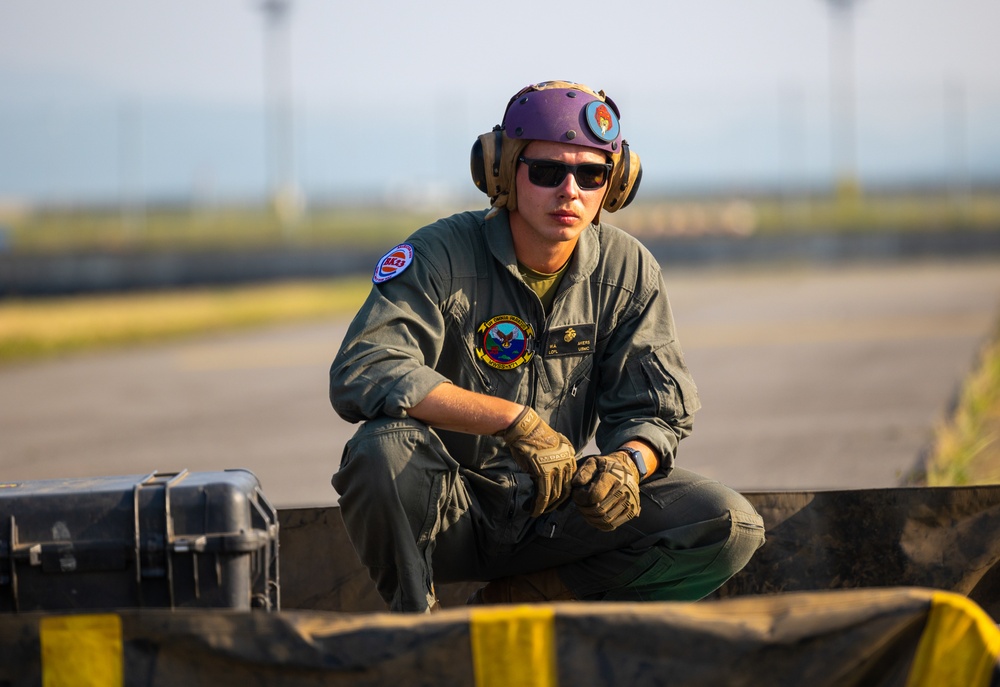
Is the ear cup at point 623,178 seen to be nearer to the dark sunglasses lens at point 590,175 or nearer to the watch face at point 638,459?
the dark sunglasses lens at point 590,175

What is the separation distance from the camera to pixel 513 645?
7.45 feet

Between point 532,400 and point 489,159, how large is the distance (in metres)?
0.65

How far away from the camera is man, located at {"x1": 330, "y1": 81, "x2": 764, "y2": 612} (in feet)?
10.3

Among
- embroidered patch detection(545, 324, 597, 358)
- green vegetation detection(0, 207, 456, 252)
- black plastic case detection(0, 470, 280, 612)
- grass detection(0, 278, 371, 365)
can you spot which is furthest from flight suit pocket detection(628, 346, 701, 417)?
green vegetation detection(0, 207, 456, 252)

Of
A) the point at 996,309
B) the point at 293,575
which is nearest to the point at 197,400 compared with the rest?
the point at 293,575

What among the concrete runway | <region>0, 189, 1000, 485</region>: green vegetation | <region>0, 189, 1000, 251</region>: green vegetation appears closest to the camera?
the concrete runway

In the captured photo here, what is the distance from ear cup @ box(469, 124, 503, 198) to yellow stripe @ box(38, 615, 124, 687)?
1648mm

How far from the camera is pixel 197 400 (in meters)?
11.0

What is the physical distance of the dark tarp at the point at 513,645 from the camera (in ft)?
7.34

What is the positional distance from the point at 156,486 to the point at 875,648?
4.96 feet

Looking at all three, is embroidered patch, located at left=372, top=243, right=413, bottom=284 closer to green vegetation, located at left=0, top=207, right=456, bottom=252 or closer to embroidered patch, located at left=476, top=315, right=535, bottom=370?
embroidered patch, located at left=476, top=315, right=535, bottom=370

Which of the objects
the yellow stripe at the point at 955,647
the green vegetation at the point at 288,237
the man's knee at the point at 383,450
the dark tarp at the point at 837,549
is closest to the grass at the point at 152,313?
the green vegetation at the point at 288,237

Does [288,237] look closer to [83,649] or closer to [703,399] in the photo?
[703,399]

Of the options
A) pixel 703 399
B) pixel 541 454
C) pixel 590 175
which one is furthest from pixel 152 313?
pixel 541 454
